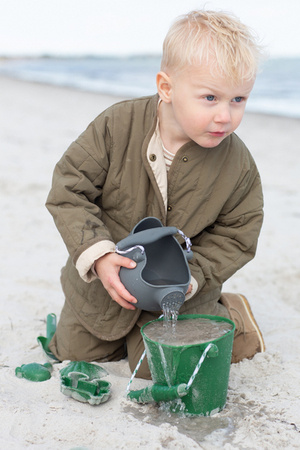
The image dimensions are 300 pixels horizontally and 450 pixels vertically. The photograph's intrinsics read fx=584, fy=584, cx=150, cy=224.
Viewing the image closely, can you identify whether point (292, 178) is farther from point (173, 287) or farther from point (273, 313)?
point (173, 287)

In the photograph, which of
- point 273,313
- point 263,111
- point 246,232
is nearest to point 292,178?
point 273,313

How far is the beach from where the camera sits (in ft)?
5.38

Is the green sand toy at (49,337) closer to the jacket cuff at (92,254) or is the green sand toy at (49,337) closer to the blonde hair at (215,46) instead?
the jacket cuff at (92,254)

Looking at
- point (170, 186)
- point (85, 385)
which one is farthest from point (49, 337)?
point (170, 186)

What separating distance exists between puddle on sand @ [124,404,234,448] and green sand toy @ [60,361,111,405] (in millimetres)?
103

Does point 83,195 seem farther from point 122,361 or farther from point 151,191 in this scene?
point 122,361

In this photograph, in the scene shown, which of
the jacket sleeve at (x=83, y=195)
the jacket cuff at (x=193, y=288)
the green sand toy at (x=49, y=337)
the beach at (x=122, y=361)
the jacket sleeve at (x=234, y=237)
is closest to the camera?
the beach at (x=122, y=361)

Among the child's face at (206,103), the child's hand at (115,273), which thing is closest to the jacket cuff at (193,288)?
the child's hand at (115,273)

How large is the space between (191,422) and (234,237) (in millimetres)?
702

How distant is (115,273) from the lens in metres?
1.87

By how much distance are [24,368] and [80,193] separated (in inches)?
25.1

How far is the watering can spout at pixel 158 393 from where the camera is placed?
173cm

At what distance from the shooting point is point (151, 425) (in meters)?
1.68

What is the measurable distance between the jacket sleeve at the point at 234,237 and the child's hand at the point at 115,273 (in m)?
0.35
